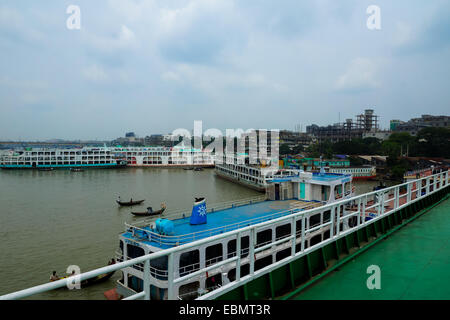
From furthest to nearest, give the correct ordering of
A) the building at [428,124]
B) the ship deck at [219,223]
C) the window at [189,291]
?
1. the building at [428,124]
2. the ship deck at [219,223]
3. the window at [189,291]

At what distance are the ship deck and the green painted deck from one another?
2.81 metres

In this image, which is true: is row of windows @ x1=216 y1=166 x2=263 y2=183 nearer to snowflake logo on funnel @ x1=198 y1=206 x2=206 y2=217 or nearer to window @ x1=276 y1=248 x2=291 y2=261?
window @ x1=276 y1=248 x2=291 y2=261

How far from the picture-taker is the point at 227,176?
3055cm

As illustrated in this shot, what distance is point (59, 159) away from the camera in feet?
133

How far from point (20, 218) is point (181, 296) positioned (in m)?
11.7

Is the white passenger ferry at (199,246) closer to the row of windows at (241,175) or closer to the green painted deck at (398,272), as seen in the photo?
the green painted deck at (398,272)

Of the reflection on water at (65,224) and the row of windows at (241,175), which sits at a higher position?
the row of windows at (241,175)

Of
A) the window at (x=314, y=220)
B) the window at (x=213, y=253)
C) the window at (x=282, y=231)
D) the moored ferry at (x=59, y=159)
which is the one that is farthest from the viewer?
the moored ferry at (x=59, y=159)

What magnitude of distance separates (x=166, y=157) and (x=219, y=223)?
129 feet

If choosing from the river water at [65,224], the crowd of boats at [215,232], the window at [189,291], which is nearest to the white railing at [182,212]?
the crowd of boats at [215,232]

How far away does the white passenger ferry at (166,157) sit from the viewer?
45.0 m

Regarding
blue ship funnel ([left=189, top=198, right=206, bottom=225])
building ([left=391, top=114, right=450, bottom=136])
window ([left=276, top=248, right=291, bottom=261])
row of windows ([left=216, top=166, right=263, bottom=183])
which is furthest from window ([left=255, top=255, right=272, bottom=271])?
building ([left=391, top=114, right=450, bottom=136])

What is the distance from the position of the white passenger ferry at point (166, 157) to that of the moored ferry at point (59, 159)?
208cm
